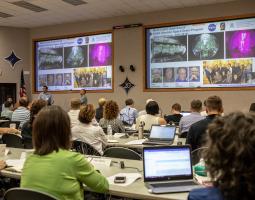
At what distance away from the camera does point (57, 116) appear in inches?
89.9

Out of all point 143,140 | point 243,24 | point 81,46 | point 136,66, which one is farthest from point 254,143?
point 81,46

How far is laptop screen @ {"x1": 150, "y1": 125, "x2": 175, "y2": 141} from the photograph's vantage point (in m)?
4.73

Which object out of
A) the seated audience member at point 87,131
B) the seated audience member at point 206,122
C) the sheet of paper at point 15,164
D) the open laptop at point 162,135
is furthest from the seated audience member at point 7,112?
the seated audience member at point 206,122

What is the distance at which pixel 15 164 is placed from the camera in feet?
10.3

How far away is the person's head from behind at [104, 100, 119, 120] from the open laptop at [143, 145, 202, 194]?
3.00 meters

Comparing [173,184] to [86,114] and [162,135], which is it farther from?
[162,135]

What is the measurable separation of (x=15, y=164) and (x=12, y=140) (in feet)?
6.17

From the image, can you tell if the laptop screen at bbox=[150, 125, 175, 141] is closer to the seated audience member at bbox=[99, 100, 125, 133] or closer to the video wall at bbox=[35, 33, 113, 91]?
→ the seated audience member at bbox=[99, 100, 125, 133]

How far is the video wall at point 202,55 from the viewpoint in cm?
937

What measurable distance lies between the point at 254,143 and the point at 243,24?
29.2 feet

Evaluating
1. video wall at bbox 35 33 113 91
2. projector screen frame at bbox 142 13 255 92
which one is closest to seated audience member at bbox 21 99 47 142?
projector screen frame at bbox 142 13 255 92

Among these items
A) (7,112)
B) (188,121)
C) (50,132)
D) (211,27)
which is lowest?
(7,112)

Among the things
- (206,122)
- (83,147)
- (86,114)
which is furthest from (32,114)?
(206,122)

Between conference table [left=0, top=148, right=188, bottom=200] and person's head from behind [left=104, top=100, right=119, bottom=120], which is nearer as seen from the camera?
conference table [left=0, top=148, right=188, bottom=200]
